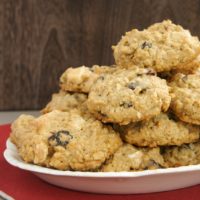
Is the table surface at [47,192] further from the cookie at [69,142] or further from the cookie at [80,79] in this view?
the cookie at [80,79]

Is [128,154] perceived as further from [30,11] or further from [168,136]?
[30,11]

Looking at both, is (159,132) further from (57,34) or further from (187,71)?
(57,34)

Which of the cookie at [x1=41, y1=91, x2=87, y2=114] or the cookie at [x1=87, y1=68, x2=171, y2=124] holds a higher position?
the cookie at [x1=87, y1=68, x2=171, y2=124]

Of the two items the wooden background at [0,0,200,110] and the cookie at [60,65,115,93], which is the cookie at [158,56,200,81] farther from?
the wooden background at [0,0,200,110]

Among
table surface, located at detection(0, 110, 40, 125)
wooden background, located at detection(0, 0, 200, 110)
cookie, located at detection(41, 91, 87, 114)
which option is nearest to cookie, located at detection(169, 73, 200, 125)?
cookie, located at detection(41, 91, 87, 114)

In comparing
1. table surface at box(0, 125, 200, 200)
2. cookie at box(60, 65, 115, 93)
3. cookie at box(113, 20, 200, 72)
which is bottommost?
table surface at box(0, 125, 200, 200)

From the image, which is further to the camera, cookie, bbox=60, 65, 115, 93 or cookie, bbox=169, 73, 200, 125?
cookie, bbox=60, 65, 115, 93

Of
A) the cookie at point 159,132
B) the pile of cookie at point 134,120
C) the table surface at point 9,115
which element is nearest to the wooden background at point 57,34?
the table surface at point 9,115

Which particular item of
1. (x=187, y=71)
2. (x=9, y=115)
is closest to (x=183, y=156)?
(x=187, y=71)

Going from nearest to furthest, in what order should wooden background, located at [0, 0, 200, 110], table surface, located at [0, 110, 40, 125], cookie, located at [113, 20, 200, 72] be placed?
cookie, located at [113, 20, 200, 72]
table surface, located at [0, 110, 40, 125]
wooden background, located at [0, 0, 200, 110]
